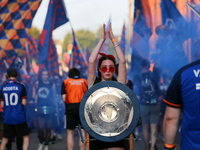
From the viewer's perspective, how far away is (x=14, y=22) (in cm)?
751

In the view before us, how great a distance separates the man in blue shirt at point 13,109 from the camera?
565 cm

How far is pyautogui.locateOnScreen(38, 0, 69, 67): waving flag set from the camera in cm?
856

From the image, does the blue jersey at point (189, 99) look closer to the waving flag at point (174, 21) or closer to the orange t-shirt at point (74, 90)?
the orange t-shirt at point (74, 90)

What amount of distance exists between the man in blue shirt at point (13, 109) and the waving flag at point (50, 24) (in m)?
2.91

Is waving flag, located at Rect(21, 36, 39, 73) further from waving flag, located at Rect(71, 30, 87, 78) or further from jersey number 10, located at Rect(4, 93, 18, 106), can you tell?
jersey number 10, located at Rect(4, 93, 18, 106)

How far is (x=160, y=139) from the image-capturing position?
7.88 metres

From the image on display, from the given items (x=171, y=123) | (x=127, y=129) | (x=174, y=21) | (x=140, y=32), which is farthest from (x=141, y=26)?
(x=171, y=123)

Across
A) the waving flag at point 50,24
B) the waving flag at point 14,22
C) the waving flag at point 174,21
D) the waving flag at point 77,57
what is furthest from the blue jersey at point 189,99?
the waving flag at point 77,57

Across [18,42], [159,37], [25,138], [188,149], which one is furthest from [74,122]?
[188,149]

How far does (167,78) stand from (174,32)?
1.21 metres

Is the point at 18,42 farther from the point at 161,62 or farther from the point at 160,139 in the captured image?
the point at 160,139

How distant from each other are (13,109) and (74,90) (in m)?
1.27

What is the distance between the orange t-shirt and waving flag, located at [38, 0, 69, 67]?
8.10 ft

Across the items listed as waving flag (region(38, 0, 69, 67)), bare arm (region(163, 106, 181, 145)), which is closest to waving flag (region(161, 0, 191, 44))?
waving flag (region(38, 0, 69, 67))
